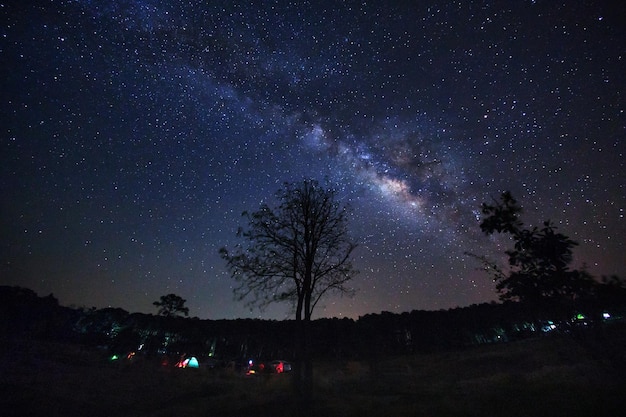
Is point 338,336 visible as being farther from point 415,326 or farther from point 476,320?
point 476,320

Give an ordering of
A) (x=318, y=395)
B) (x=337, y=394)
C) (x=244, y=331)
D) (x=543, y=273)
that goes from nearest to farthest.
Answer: (x=543, y=273) → (x=318, y=395) → (x=337, y=394) → (x=244, y=331)

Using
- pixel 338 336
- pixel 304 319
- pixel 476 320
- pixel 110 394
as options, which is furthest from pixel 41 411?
pixel 476 320

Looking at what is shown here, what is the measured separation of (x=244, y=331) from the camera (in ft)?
200

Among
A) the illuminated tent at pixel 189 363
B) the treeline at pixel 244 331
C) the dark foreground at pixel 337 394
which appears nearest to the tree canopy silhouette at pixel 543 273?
the dark foreground at pixel 337 394

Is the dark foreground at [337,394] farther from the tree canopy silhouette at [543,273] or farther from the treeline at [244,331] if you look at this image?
the treeline at [244,331]

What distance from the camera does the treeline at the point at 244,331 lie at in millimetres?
50062

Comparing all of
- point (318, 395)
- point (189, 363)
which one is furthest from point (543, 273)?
point (189, 363)

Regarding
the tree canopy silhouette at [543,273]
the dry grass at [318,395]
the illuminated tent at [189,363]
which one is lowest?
the dry grass at [318,395]

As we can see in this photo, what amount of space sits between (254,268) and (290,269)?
7.41ft

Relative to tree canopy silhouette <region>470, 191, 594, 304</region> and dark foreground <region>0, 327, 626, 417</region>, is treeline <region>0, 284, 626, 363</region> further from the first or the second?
tree canopy silhouette <region>470, 191, 594, 304</region>

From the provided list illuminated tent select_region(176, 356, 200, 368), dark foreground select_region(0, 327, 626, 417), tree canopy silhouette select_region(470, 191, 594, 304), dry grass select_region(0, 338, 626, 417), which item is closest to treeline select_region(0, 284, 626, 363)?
illuminated tent select_region(176, 356, 200, 368)

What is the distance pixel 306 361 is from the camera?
16547 mm

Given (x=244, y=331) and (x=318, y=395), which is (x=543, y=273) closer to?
(x=318, y=395)

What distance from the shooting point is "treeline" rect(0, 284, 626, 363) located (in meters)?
50.1
